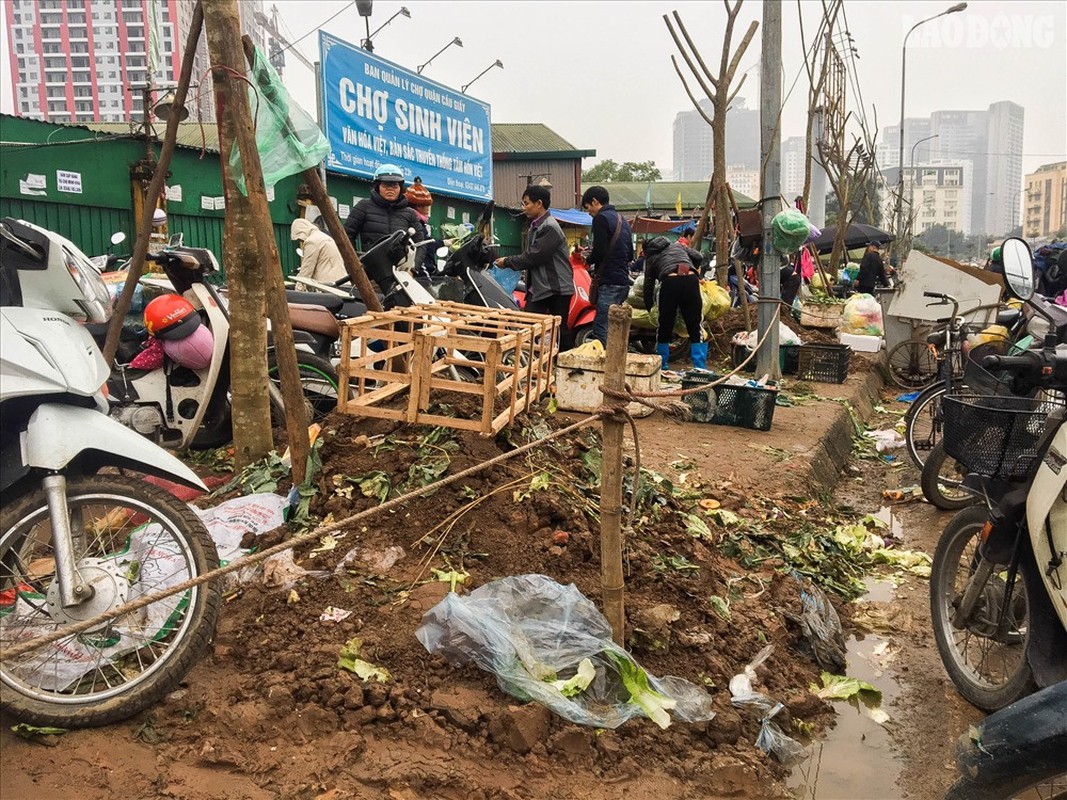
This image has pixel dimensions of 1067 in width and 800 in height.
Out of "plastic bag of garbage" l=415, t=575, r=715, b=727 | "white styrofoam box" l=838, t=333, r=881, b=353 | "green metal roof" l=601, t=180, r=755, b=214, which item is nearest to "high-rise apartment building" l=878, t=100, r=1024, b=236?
"green metal roof" l=601, t=180, r=755, b=214

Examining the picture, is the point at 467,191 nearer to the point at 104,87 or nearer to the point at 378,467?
the point at 378,467

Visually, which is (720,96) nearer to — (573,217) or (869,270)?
(573,217)

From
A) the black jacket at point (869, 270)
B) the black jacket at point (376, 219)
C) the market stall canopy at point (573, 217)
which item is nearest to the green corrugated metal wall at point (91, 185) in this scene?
the black jacket at point (376, 219)

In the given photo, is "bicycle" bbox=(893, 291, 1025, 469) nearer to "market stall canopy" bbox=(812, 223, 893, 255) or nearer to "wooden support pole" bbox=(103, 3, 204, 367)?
"wooden support pole" bbox=(103, 3, 204, 367)

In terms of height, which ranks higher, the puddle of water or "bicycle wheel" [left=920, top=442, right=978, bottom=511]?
"bicycle wheel" [left=920, top=442, right=978, bottom=511]

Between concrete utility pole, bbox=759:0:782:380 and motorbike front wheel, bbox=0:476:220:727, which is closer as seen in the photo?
motorbike front wheel, bbox=0:476:220:727

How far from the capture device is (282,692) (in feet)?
8.43

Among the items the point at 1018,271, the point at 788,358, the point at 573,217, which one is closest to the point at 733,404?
the point at 1018,271

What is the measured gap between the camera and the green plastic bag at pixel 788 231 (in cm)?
783

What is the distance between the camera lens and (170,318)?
4.86 m

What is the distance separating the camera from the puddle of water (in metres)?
2.85

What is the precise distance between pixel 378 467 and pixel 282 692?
4.35 ft

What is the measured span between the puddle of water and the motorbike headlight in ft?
9.02

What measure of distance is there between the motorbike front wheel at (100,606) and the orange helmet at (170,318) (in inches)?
94.7
